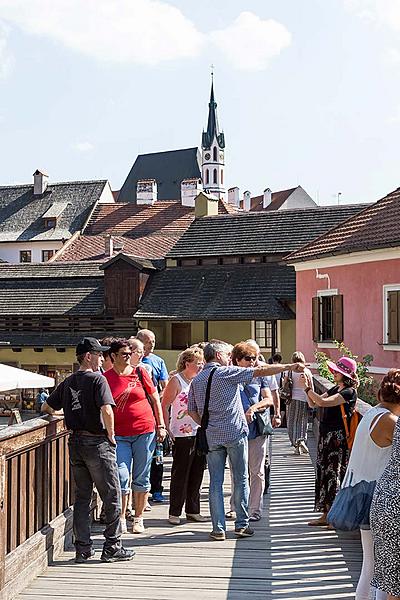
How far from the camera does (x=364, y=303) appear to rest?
68.8 feet

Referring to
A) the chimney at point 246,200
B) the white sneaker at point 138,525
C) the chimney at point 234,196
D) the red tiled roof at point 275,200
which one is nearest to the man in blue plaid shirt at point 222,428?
the white sneaker at point 138,525

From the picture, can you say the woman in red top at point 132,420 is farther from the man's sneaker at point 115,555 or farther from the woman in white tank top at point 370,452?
the woman in white tank top at point 370,452

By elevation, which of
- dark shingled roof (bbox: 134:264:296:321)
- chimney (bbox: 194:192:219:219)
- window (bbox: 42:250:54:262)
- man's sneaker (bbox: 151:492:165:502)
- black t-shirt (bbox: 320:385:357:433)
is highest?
chimney (bbox: 194:192:219:219)

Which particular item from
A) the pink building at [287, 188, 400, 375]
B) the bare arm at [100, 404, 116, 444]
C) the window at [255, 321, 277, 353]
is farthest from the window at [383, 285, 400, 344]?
the window at [255, 321, 277, 353]

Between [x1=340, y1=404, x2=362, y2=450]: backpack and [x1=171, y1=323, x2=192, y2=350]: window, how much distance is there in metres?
29.1

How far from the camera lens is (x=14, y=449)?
6.33 meters

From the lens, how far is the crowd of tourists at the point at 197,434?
5.61 m

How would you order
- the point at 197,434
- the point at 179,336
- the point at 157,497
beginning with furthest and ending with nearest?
the point at 179,336 → the point at 157,497 → the point at 197,434

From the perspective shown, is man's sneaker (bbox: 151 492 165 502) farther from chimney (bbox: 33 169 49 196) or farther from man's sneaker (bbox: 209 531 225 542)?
chimney (bbox: 33 169 49 196)

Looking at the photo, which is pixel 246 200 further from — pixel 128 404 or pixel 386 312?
pixel 128 404

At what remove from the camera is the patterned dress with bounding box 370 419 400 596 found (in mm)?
4266

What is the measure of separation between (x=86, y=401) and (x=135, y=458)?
1.32 meters

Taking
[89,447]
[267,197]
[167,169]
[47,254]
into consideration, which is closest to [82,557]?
[89,447]

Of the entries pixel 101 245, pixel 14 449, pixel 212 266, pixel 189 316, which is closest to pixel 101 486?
pixel 14 449
